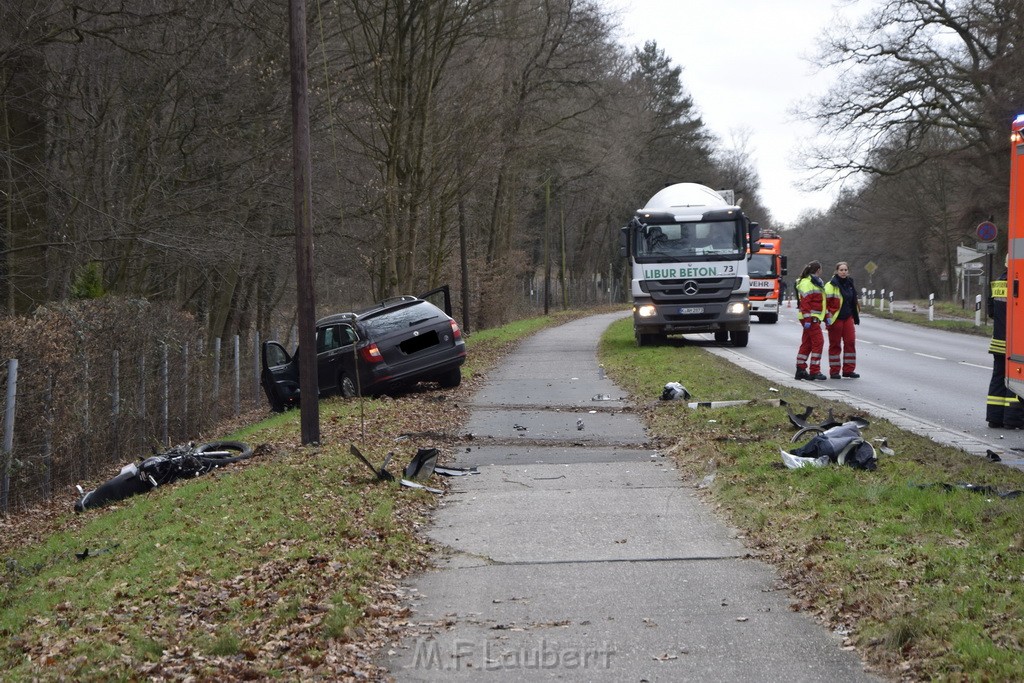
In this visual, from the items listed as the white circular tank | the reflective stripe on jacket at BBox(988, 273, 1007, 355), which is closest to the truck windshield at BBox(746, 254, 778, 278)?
the white circular tank

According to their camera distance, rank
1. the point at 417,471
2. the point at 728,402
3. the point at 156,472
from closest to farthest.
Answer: the point at 417,471
the point at 156,472
the point at 728,402

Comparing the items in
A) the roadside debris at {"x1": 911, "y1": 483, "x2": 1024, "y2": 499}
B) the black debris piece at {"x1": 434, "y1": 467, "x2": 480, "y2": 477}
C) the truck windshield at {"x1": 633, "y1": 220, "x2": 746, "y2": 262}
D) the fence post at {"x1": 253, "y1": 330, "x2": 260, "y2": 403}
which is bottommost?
the fence post at {"x1": 253, "y1": 330, "x2": 260, "y2": 403}

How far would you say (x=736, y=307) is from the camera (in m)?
27.7

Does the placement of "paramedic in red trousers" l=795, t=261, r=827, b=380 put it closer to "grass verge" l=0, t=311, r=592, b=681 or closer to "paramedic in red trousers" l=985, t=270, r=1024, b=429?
"paramedic in red trousers" l=985, t=270, r=1024, b=429

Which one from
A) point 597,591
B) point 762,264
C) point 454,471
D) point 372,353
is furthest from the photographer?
point 762,264

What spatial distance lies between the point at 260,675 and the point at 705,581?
111 inches

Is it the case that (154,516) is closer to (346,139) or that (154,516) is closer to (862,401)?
(862,401)

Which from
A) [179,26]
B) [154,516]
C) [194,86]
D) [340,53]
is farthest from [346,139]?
[154,516]

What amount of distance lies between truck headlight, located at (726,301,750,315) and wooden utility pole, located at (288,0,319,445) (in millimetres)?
16210

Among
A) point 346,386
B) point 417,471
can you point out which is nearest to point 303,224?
point 417,471

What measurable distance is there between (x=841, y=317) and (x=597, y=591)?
13907 mm

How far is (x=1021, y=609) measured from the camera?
5.54 metres

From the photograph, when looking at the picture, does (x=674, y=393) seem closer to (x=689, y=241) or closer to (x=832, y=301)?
(x=832, y=301)

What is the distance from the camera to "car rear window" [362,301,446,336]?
1909cm
